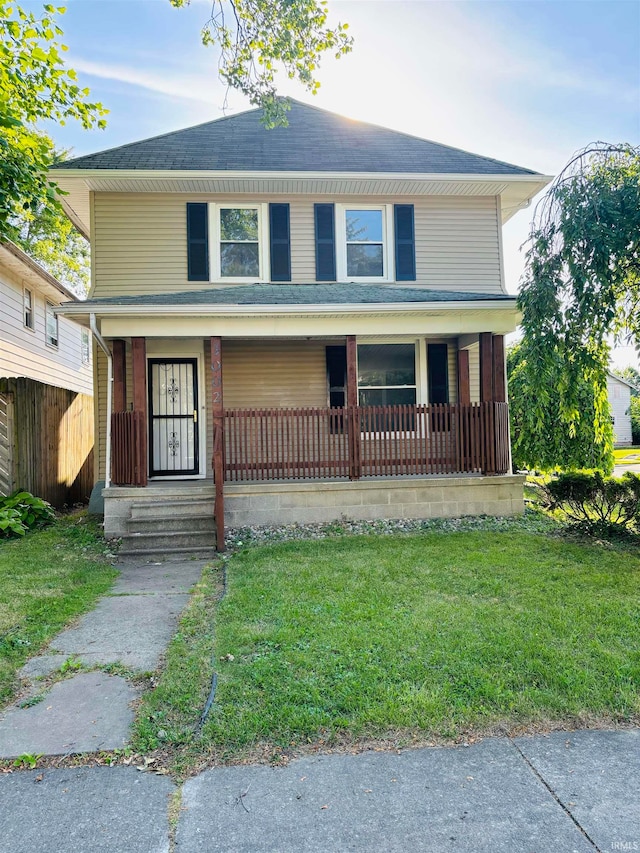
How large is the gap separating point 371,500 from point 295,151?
6669mm

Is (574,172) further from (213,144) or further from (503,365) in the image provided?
(213,144)

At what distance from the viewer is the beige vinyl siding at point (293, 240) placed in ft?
30.2

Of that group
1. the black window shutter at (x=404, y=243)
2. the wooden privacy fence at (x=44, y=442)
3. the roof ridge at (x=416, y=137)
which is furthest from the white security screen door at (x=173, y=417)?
the roof ridge at (x=416, y=137)

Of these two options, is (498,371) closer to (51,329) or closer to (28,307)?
(28,307)

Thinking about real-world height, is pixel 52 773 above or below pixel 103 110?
below

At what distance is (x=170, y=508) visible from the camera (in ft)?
24.0

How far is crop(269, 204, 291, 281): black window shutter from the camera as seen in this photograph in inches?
366

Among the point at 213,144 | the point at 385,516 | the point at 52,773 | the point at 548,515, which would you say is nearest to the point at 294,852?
the point at 52,773

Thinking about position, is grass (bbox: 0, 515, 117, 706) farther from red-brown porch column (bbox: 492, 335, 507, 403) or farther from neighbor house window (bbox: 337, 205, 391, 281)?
neighbor house window (bbox: 337, 205, 391, 281)

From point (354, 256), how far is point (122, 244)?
13.8 ft

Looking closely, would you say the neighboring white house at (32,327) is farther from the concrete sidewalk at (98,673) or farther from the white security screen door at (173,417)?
the concrete sidewalk at (98,673)

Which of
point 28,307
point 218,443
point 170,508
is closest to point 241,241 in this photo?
→ point 218,443

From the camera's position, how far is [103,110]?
25.0 ft

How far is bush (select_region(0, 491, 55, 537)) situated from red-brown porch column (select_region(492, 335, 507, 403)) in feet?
24.8
